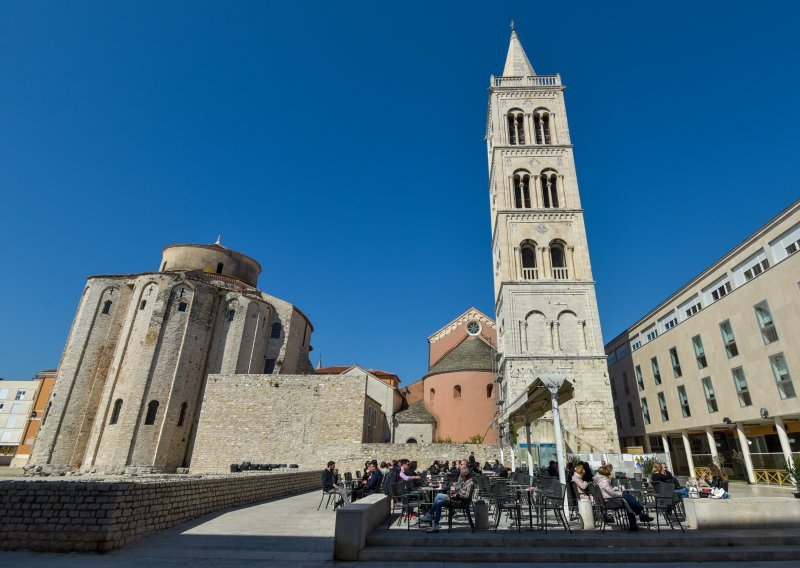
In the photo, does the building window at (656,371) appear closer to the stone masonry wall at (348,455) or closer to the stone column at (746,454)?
the stone column at (746,454)

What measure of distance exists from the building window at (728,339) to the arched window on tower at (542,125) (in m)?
16.4

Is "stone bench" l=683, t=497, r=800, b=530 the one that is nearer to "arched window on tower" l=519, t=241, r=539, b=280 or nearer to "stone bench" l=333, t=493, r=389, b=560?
"stone bench" l=333, t=493, r=389, b=560

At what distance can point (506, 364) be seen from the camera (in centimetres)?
2430

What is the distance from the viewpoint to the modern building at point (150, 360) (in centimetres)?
2881

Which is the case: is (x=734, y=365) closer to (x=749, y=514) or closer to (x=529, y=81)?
(x=749, y=514)

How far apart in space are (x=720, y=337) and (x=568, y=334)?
759 centimetres

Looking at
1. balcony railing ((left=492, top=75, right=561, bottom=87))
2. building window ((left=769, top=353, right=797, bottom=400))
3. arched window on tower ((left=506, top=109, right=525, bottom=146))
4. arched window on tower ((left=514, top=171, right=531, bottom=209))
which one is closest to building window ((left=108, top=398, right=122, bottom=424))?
arched window on tower ((left=514, top=171, right=531, bottom=209))

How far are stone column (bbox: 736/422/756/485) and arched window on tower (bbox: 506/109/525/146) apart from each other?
2181cm

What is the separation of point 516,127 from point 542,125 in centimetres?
198

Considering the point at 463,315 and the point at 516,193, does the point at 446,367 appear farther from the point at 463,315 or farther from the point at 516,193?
the point at 516,193

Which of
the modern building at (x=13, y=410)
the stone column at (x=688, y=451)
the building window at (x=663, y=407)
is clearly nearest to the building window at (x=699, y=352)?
the building window at (x=663, y=407)

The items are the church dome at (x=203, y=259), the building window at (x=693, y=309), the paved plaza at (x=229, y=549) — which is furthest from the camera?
the church dome at (x=203, y=259)

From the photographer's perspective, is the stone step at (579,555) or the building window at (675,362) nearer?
the stone step at (579,555)

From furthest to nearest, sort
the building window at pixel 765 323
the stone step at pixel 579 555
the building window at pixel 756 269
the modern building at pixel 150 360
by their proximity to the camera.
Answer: the modern building at pixel 150 360, the building window at pixel 756 269, the building window at pixel 765 323, the stone step at pixel 579 555
